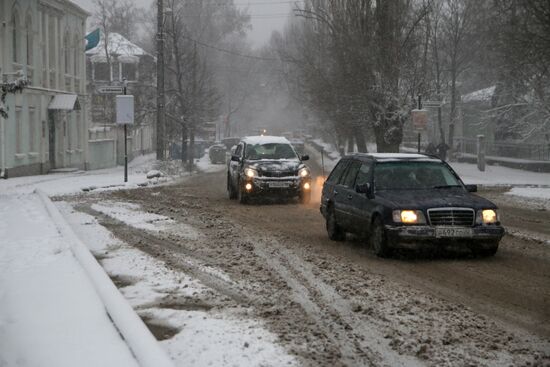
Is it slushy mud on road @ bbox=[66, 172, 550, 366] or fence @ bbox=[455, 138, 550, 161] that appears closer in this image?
slushy mud on road @ bbox=[66, 172, 550, 366]

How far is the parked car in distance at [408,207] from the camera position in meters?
11.1

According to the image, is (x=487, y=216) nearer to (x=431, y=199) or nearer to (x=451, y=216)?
(x=451, y=216)

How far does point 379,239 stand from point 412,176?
1599mm

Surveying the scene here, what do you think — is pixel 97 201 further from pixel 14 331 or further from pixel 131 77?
pixel 131 77

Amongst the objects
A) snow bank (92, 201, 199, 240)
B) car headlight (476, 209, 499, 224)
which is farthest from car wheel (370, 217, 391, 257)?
snow bank (92, 201, 199, 240)

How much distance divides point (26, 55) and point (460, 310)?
Result: 1161 inches

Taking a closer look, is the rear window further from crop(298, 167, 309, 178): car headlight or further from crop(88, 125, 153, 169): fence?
crop(88, 125, 153, 169): fence

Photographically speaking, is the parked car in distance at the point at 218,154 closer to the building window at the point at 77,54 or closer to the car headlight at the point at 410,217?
the building window at the point at 77,54

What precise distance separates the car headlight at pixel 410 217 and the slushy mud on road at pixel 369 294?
57 cm

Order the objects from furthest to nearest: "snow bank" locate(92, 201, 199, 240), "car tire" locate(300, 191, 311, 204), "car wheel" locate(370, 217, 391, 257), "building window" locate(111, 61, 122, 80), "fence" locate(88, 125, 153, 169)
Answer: "building window" locate(111, 61, 122, 80) < "fence" locate(88, 125, 153, 169) < "car tire" locate(300, 191, 311, 204) < "snow bank" locate(92, 201, 199, 240) < "car wheel" locate(370, 217, 391, 257)

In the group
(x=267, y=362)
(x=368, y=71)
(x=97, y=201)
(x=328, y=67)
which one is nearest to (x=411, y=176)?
(x=267, y=362)

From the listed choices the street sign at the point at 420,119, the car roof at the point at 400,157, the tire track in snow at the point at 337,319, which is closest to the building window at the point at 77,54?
the street sign at the point at 420,119

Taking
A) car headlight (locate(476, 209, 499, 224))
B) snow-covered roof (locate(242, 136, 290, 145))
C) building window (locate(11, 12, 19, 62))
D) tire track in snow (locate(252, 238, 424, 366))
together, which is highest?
building window (locate(11, 12, 19, 62))

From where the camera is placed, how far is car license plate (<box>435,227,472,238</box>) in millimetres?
11055
